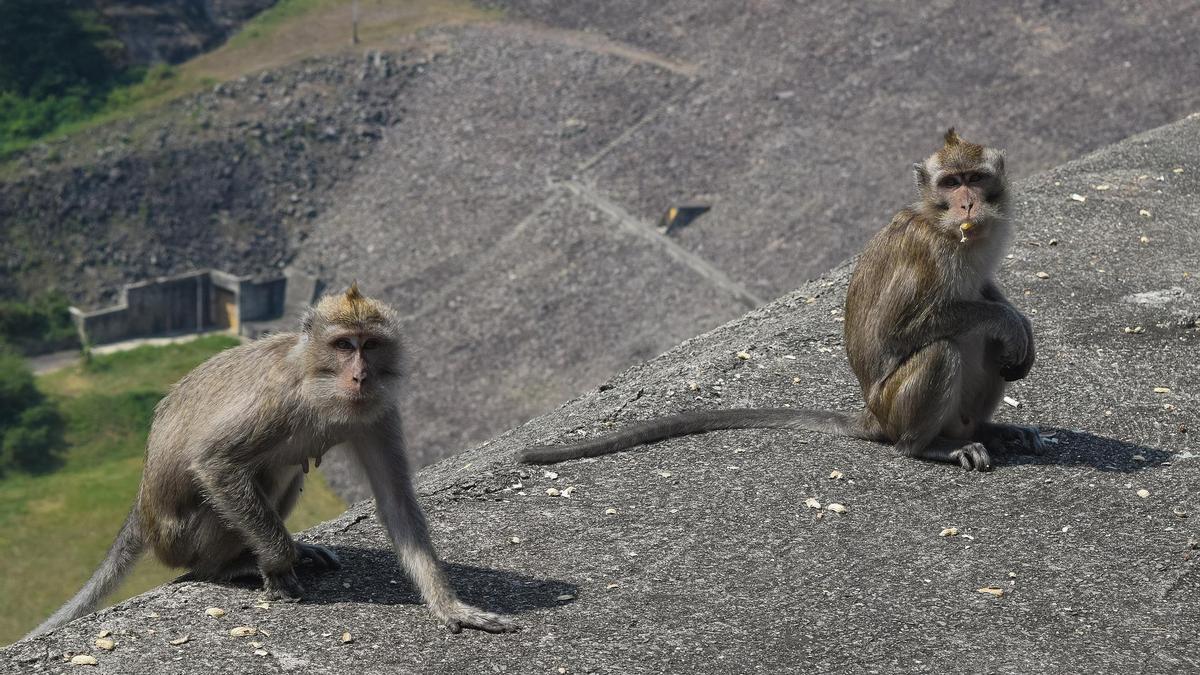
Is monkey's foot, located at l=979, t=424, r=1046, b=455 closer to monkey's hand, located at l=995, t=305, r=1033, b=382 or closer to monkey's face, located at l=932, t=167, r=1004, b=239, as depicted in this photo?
monkey's hand, located at l=995, t=305, r=1033, b=382

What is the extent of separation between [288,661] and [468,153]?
33523mm

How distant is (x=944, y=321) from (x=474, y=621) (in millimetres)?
2907

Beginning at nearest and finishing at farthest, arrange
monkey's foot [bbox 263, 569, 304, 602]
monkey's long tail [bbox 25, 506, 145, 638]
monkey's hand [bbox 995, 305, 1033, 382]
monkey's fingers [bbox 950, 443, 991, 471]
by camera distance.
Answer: monkey's foot [bbox 263, 569, 304, 602]
monkey's long tail [bbox 25, 506, 145, 638]
monkey's hand [bbox 995, 305, 1033, 382]
monkey's fingers [bbox 950, 443, 991, 471]

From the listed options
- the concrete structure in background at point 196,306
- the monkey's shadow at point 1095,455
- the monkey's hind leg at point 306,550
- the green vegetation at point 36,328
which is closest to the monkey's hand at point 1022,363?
the monkey's shadow at point 1095,455

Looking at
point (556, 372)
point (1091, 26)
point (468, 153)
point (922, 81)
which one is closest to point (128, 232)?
point (468, 153)

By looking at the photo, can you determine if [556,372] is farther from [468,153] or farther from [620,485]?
[620,485]

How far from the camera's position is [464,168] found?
125 ft

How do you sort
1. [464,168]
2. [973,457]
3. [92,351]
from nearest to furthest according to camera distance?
1. [973,457]
2. [92,351]
3. [464,168]

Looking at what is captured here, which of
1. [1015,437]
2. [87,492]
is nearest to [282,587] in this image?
[1015,437]

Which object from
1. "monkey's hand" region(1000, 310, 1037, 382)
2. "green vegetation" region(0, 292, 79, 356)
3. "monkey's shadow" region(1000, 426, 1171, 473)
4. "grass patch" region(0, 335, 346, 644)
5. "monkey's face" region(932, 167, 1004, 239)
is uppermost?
"monkey's face" region(932, 167, 1004, 239)

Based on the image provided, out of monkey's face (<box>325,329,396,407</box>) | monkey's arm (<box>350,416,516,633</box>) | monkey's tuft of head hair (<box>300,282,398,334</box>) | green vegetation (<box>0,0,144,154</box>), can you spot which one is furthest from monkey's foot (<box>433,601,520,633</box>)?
green vegetation (<box>0,0,144,154</box>)

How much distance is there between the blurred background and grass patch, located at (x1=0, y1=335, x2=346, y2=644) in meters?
0.08

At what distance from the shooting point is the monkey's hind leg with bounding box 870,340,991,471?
24.4 ft

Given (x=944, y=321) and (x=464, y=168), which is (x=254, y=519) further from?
(x=464, y=168)
